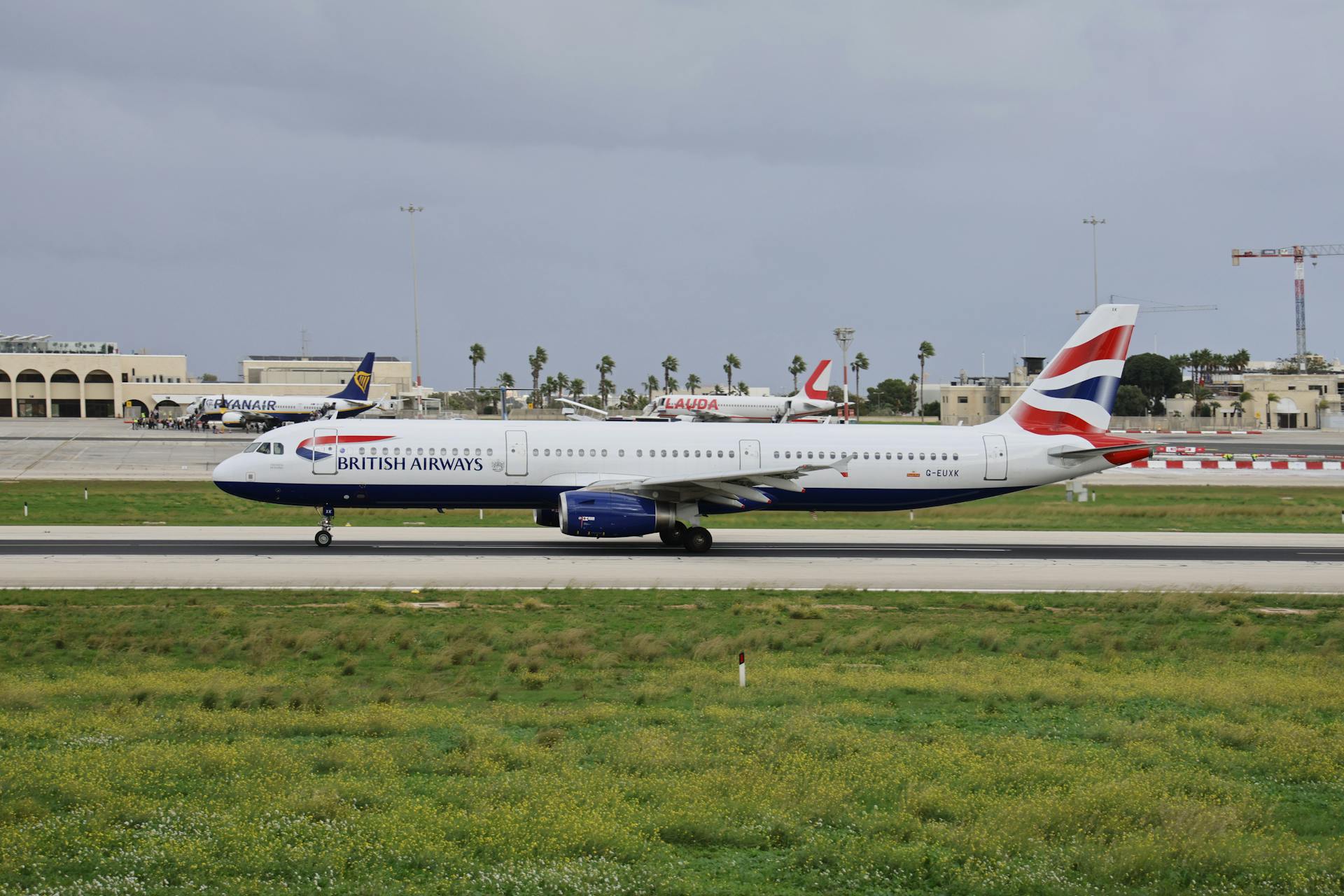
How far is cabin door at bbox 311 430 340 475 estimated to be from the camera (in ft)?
111

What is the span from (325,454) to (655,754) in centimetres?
2332

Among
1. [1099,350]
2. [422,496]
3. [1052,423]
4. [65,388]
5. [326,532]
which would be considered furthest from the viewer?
[65,388]

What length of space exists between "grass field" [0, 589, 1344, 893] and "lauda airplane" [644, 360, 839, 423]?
88617mm

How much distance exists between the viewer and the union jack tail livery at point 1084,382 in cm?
3759

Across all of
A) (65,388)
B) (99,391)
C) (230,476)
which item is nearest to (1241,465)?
(230,476)

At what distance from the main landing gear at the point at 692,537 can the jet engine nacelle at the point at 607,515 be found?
1098 millimetres

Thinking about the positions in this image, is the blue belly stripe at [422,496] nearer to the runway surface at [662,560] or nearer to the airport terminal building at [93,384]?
the runway surface at [662,560]

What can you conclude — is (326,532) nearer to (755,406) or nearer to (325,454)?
(325,454)

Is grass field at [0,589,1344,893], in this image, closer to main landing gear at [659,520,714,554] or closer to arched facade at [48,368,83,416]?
main landing gear at [659,520,714,554]

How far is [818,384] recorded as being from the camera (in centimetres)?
12131

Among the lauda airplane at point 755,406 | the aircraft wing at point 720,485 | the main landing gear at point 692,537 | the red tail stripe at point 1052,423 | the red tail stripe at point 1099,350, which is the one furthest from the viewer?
the lauda airplane at point 755,406

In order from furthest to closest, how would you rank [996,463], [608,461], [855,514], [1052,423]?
[855,514] → [1052,423] → [996,463] → [608,461]

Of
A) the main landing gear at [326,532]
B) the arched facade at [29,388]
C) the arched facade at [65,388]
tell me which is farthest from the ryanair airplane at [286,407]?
the main landing gear at [326,532]

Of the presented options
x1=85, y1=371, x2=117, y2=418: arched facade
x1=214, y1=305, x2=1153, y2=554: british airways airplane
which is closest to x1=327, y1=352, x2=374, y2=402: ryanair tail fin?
x1=85, y1=371, x2=117, y2=418: arched facade
